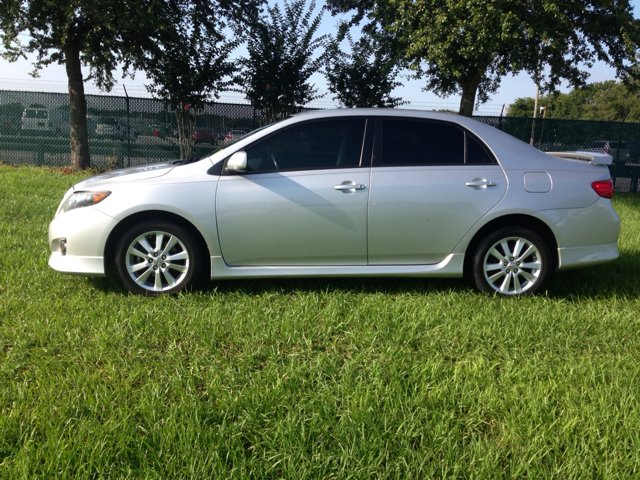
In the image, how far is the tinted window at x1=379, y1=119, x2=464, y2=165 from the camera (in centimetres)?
454

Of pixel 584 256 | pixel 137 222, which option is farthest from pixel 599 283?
pixel 137 222

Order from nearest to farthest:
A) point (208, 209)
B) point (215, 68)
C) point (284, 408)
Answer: point (284, 408), point (208, 209), point (215, 68)

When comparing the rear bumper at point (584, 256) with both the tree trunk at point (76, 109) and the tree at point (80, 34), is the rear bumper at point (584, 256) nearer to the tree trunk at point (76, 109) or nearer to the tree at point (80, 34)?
the tree at point (80, 34)

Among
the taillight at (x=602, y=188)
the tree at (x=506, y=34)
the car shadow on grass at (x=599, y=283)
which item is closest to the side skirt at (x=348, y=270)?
the car shadow on grass at (x=599, y=283)

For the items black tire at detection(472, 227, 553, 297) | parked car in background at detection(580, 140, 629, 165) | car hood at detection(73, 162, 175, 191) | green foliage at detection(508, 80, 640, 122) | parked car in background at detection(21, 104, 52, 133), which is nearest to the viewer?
car hood at detection(73, 162, 175, 191)

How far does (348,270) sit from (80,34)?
12.4m

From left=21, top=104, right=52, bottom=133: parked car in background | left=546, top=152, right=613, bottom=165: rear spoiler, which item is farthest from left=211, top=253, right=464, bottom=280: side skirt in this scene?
left=21, top=104, right=52, bottom=133: parked car in background

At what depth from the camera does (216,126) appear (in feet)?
45.8

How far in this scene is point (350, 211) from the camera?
4.34 meters

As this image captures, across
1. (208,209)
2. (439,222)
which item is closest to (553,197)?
(439,222)

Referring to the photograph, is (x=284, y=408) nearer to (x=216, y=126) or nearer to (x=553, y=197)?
(x=553, y=197)

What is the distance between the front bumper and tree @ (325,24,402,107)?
10853mm

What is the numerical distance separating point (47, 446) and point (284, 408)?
3.62 feet

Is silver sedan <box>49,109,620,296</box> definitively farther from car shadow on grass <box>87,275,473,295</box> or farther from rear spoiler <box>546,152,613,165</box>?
car shadow on grass <box>87,275,473,295</box>
